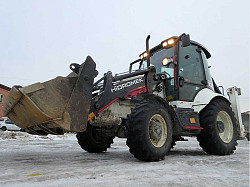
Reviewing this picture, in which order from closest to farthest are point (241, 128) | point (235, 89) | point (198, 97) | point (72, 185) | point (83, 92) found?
1. point (72, 185)
2. point (83, 92)
3. point (198, 97)
4. point (241, 128)
5. point (235, 89)

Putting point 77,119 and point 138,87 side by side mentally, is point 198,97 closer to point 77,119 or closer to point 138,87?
point 138,87

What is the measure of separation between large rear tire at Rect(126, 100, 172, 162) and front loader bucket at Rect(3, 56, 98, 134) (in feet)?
2.62

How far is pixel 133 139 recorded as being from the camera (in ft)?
11.8

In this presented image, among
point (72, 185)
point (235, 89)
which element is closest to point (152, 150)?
point (72, 185)

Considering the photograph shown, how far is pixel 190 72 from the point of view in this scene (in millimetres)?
5500

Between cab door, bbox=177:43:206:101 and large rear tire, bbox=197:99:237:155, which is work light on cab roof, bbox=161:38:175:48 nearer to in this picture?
cab door, bbox=177:43:206:101

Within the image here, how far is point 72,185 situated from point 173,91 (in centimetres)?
348

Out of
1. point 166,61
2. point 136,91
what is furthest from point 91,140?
point 166,61

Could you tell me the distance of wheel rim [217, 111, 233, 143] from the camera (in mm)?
5376

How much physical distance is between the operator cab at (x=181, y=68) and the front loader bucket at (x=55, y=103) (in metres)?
2.19

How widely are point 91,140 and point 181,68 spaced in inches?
105

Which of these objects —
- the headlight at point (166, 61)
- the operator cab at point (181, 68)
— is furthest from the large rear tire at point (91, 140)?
the headlight at point (166, 61)

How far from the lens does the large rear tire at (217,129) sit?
16.2 feet

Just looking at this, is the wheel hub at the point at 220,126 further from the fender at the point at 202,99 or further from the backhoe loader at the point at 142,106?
the fender at the point at 202,99
